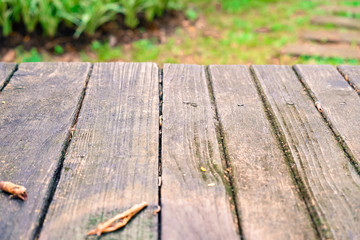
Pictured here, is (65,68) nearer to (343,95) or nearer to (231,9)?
(343,95)

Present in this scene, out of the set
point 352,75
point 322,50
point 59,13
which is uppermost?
point 352,75

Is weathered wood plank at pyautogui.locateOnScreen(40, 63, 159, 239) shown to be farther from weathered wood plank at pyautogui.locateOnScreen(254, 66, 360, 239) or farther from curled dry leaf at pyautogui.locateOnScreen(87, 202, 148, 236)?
weathered wood plank at pyautogui.locateOnScreen(254, 66, 360, 239)

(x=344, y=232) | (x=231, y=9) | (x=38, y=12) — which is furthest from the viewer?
(x=231, y=9)

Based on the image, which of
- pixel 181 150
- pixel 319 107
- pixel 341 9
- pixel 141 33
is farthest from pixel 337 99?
pixel 341 9

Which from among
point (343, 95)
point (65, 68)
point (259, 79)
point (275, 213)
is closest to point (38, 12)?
point (65, 68)

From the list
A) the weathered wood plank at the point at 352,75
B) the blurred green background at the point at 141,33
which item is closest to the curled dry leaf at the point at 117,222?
the weathered wood plank at the point at 352,75

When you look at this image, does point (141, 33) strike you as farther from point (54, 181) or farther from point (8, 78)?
point (54, 181)
